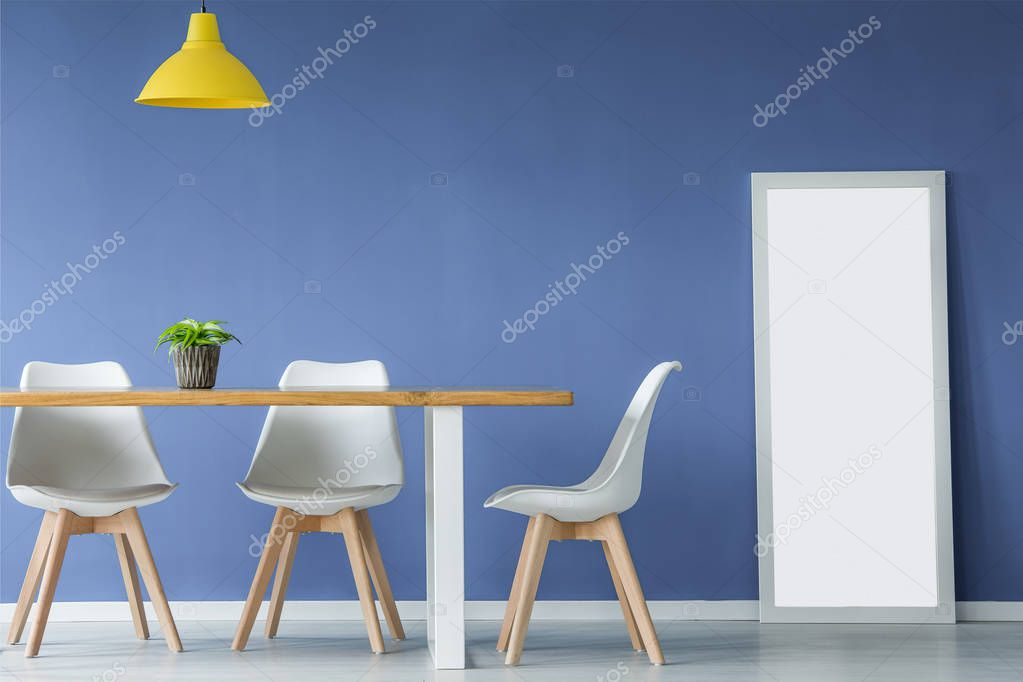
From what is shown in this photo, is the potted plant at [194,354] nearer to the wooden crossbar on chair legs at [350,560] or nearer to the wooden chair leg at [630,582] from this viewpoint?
the wooden crossbar on chair legs at [350,560]

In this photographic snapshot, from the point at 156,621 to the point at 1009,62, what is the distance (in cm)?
343

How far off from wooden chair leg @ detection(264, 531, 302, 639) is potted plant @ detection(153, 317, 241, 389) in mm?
560

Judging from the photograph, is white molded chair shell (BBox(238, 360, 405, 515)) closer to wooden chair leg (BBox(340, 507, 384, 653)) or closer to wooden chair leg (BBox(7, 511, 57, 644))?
wooden chair leg (BBox(340, 507, 384, 653))

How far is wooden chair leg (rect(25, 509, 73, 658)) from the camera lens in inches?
121

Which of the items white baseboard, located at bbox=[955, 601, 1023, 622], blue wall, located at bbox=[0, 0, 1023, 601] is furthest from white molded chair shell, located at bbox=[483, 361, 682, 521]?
white baseboard, located at bbox=[955, 601, 1023, 622]

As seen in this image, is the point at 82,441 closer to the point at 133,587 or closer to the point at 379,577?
the point at 133,587

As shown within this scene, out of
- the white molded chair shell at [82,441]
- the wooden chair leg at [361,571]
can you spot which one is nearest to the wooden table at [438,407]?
the wooden chair leg at [361,571]

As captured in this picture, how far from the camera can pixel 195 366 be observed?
2986 millimetres

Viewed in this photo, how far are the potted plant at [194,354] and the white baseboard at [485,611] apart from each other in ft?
3.48

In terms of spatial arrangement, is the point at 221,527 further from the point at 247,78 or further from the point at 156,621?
the point at 247,78

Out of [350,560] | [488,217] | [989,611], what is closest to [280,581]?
[350,560]

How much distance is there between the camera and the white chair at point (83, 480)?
3.11 metres

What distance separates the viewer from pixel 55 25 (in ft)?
12.5

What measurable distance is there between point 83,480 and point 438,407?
1.37m
